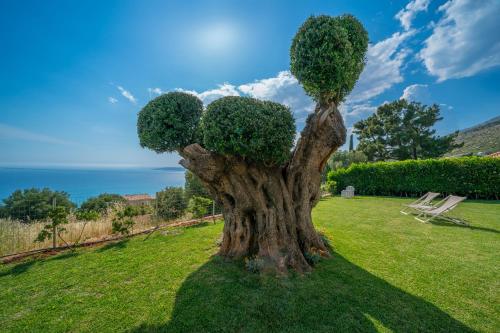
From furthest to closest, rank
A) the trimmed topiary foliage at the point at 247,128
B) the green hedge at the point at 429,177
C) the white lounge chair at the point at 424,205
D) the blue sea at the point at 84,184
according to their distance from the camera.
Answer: the blue sea at the point at 84,184 < the green hedge at the point at 429,177 < the white lounge chair at the point at 424,205 < the trimmed topiary foliage at the point at 247,128

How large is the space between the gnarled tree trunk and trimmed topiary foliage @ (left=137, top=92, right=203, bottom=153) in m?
0.54

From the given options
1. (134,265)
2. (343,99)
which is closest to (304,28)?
(343,99)

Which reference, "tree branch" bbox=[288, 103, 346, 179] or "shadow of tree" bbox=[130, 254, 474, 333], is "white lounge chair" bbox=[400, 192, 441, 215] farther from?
"tree branch" bbox=[288, 103, 346, 179]

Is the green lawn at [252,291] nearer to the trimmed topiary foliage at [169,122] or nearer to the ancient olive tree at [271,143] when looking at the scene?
the ancient olive tree at [271,143]

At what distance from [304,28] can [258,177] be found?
11.4 feet

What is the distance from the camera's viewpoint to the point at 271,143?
13.9 ft

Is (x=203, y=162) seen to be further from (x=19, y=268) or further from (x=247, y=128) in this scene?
(x=19, y=268)

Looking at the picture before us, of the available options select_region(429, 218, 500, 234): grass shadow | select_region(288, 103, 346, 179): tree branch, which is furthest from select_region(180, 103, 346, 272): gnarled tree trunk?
select_region(429, 218, 500, 234): grass shadow

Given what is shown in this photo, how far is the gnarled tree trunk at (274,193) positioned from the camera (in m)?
4.83

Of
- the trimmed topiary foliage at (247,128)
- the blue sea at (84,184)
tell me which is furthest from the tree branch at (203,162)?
the blue sea at (84,184)

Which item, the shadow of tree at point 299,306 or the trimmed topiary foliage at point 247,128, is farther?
the trimmed topiary foliage at point 247,128

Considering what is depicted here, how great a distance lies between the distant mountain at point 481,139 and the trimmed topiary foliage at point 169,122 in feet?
201

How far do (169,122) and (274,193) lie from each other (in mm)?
3162

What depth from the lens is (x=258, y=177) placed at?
16.4 ft
